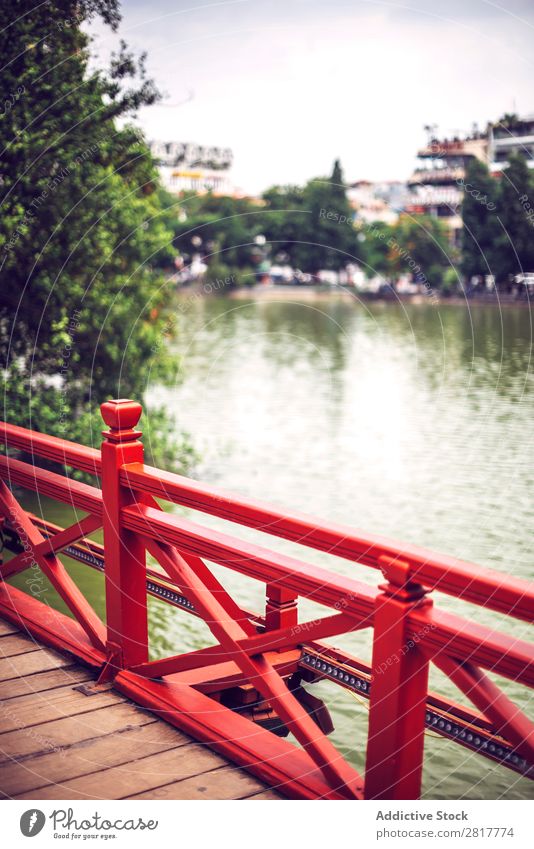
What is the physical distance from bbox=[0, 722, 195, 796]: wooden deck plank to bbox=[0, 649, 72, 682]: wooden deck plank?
662mm

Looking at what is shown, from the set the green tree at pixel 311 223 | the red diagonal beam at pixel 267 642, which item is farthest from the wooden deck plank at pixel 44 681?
the green tree at pixel 311 223

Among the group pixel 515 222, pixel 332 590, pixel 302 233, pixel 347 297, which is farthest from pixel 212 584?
pixel 347 297

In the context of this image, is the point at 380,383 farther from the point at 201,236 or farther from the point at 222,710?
the point at 222,710

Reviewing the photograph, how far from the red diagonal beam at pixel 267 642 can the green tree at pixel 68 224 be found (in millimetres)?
6729

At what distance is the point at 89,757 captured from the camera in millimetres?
3064

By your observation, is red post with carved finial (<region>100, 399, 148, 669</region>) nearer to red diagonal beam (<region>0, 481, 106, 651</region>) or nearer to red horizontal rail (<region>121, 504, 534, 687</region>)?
red horizontal rail (<region>121, 504, 534, 687</region>)

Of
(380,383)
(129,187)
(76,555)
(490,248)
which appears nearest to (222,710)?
(76,555)

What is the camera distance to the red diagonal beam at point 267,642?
104 inches

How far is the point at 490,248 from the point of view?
82.6 feet

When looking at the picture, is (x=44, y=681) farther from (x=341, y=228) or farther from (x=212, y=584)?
(x=341, y=228)

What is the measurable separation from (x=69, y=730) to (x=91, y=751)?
7.0 inches

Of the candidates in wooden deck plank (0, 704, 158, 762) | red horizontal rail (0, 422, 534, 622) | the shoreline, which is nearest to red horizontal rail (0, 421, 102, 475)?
red horizontal rail (0, 422, 534, 622)

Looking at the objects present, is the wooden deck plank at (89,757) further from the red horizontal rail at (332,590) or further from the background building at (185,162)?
the background building at (185,162)

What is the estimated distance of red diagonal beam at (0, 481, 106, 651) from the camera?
12.4 feet
